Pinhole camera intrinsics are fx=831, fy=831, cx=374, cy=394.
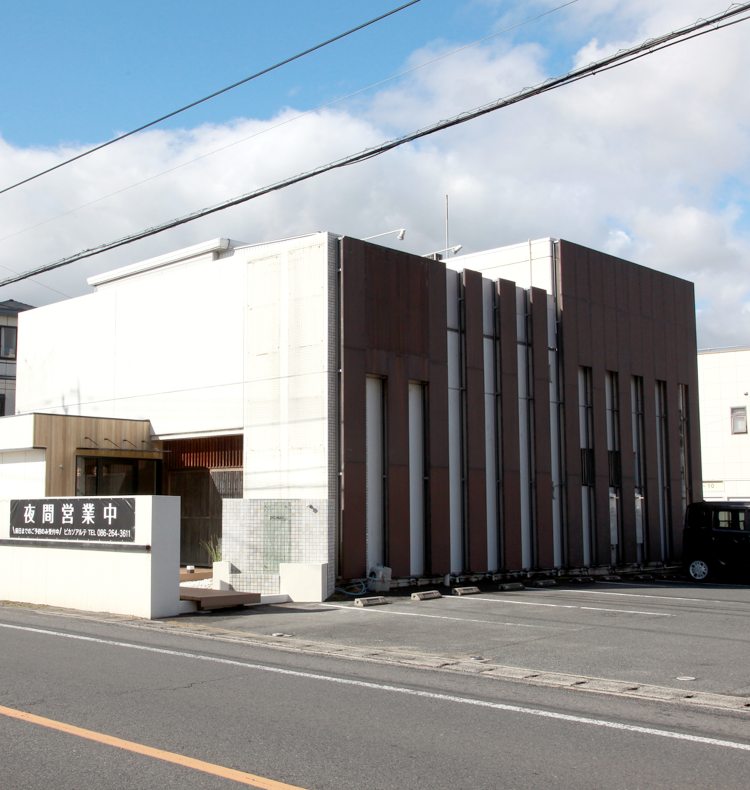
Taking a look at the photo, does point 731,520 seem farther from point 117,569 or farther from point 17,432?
point 17,432

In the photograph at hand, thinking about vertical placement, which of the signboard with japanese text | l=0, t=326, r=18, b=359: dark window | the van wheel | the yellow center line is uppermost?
l=0, t=326, r=18, b=359: dark window

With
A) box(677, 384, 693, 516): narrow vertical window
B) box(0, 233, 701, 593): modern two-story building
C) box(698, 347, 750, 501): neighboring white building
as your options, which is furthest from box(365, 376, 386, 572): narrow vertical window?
box(698, 347, 750, 501): neighboring white building

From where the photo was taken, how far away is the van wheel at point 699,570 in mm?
21219

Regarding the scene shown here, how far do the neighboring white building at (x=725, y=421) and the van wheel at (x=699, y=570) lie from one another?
69.4 ft

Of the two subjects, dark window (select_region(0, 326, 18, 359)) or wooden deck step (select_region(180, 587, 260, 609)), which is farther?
dark window (select_region(0, 326, 18, 359))

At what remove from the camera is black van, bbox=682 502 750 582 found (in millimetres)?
20531

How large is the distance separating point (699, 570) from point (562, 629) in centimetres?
1043

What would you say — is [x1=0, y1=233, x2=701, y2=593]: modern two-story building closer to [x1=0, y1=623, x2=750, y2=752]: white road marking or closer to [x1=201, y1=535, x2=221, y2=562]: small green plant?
[x1=201, y1=535, x2=221, y2=562]: small green plant

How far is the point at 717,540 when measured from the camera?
20891mm

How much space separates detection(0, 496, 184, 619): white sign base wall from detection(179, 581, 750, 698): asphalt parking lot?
80 centimetres

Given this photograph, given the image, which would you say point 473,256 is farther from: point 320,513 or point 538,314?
point 320,513

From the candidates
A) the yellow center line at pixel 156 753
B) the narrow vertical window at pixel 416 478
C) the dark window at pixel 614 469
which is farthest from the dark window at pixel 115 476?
the yellow center line at pixel 156 753

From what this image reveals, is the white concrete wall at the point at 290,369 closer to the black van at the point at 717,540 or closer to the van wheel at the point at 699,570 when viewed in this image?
the black van at the point at 717,540

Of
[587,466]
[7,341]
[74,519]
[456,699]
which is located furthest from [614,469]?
[7,341]
